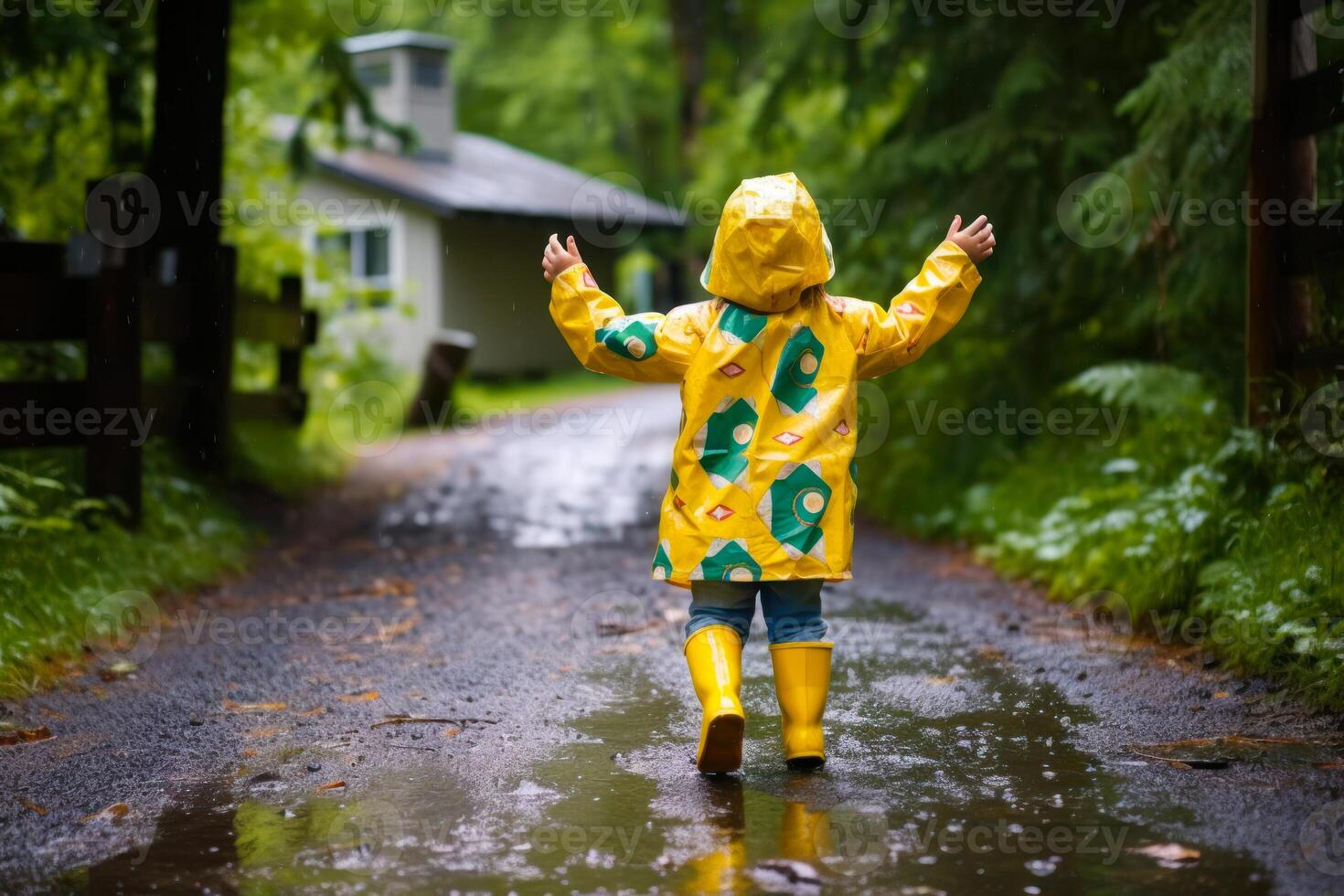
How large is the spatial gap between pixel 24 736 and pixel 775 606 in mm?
2544

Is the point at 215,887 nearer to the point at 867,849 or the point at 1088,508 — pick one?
the point at 867,849

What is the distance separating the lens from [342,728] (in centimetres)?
465

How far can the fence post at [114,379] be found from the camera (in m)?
7.29

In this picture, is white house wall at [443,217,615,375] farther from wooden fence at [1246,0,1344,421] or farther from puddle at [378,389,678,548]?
wooden fence at [1246,0,1344,421]

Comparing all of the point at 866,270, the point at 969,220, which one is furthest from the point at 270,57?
the point at 969,220

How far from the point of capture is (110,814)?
369cm

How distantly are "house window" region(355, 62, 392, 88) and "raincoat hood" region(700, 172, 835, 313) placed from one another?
1043 inches

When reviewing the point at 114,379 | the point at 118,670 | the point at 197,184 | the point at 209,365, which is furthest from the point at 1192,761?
the point at 197,184

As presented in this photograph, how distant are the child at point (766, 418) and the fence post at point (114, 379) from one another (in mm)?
4012

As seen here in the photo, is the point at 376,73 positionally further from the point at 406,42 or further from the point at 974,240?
the point at 974,240

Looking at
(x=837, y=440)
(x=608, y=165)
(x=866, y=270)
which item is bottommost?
(x=837, y=440)

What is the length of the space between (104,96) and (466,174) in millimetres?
18678

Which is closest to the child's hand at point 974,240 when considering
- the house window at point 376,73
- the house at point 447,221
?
the house at point 447,221

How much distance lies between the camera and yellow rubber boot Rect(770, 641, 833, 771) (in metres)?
4.07
